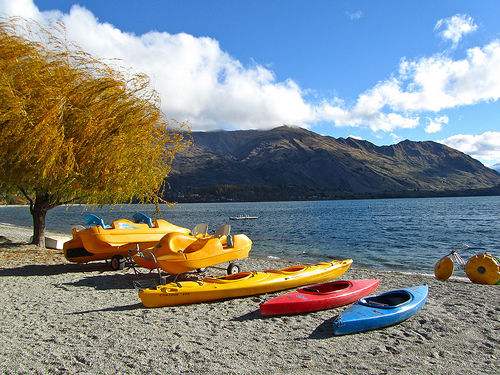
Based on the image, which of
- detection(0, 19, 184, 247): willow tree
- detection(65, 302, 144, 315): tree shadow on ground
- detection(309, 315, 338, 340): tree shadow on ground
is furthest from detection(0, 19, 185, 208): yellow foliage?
detection(309, 315, 338, 340): tree shadow on ground

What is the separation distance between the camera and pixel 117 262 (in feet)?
50.4

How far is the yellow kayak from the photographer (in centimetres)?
1048

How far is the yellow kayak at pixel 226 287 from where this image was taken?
34.4ft

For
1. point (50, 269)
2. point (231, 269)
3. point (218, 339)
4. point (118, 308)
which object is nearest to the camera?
point (218, 339)

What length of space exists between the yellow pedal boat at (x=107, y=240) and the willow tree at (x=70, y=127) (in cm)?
192

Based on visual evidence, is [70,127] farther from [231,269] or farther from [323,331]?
[323,331]

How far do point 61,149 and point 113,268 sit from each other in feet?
14.4

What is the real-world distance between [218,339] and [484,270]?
13.6 metres

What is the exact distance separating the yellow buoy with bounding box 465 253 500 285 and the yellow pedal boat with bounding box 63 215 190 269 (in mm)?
12213

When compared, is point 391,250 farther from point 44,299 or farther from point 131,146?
point 44,299

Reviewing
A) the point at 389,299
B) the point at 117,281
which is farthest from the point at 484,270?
the point at 117,281

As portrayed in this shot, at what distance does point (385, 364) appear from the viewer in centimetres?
714

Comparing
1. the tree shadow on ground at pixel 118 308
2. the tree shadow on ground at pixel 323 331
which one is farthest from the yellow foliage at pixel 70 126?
the tree shadow on ground at pixel 323 331

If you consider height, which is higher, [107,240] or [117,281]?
[107,240]
